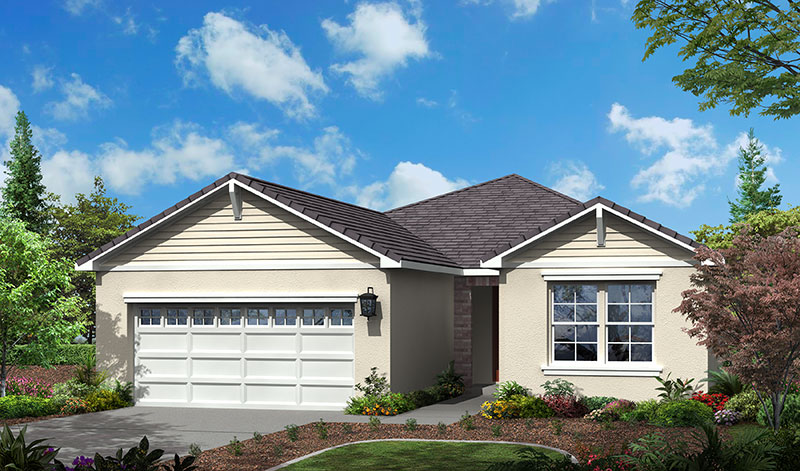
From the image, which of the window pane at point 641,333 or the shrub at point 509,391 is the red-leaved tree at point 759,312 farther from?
the shrub at point 509,391

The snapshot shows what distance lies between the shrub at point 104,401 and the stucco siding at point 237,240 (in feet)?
9.73

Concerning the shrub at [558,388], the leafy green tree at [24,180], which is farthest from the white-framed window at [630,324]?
the leafy green tree at [24,180]

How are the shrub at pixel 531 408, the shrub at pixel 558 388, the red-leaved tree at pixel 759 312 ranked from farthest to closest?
1. the shrub at pixel 558 388
2. the shrub at pixel 531 408
3. the red-leaved tree at pixel 759 312

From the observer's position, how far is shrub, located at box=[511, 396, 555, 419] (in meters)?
16.3

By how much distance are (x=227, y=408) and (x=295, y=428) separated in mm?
5003

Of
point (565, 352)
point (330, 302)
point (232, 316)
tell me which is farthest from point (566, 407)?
point (232, 316)

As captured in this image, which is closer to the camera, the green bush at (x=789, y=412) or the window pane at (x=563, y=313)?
the green bush at (x=789, y=412)

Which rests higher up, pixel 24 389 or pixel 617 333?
pixel 617 333

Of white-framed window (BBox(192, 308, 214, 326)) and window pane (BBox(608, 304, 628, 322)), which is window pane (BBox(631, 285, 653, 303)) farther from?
white-framed window (BBox(192, 308, 214, 326))

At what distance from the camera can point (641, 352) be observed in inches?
706

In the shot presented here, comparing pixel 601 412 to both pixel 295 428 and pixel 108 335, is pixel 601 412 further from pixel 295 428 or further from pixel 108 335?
pixel 108 335

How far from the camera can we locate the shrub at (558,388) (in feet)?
57.4

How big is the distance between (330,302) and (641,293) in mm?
6660

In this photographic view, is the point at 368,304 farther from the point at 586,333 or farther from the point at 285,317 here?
the point at 586,333
